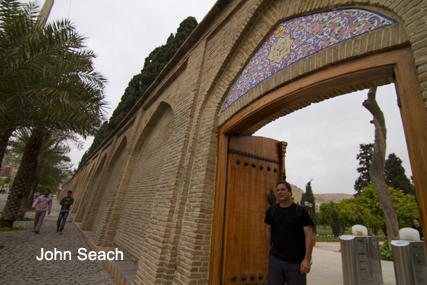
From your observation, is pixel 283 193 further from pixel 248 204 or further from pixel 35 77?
pixel 35 77

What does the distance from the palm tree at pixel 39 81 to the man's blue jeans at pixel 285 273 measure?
506cm

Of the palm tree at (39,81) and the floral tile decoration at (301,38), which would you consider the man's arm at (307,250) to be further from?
the palm tree at (39,81)

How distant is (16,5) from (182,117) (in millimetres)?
4204

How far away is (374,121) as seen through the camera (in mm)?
8203

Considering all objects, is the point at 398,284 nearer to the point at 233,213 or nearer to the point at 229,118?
the point at 233,213

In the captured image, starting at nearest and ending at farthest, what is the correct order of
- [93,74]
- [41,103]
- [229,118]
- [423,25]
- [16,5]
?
[423,25] → [229,118] → [16,5] → [41,103] → [93,74]

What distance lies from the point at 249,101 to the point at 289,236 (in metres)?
1.59

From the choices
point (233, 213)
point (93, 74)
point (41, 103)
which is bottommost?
point (233, 213)

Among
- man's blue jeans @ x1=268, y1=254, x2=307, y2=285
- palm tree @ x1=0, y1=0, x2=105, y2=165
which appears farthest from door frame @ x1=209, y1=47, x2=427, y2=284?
palm tree @ x1=0, y1=0, x2=105, y2=165

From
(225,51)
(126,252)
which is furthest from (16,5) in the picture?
(126,252)

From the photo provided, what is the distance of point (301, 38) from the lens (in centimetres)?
257

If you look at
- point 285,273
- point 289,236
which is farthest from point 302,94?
point 285,273

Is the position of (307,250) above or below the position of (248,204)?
below

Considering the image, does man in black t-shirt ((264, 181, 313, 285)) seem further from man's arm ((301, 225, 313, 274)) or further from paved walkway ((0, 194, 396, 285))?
paved walkway ((0, 194, 396, 285))
